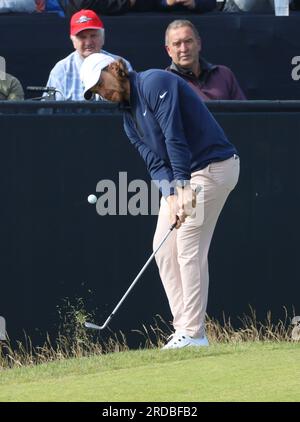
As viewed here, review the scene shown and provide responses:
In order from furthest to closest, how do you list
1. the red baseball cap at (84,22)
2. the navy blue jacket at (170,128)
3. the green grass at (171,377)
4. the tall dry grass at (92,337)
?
1. the red baseball cap at (84,22)
2. the tall dry grass at (92,337)
3. the navy blue jacket at (170,128)
4. the green grass at (171,377)

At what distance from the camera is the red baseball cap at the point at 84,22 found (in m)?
9.88

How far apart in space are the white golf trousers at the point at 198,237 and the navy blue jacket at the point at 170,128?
0.09 metres

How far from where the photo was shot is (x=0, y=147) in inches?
372

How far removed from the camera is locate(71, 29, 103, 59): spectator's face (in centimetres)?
995

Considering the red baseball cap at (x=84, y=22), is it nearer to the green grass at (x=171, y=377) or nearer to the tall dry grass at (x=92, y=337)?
the tall dry grass at (x=92, y=337)

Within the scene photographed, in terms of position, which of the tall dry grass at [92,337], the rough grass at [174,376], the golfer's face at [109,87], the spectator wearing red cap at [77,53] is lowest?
the tall dry grass at [92,337]

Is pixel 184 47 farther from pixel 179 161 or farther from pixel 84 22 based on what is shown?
pixel 179 161

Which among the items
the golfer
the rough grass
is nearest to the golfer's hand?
the golfer

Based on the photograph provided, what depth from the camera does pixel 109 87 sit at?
8.04 m

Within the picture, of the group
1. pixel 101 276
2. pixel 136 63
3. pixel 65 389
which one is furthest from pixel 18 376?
pixel 136 63

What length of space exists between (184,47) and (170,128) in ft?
6.74

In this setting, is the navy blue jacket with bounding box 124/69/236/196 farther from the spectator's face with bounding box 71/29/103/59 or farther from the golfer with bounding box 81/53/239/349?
the spectator's face with bounding box 71/29/103/59

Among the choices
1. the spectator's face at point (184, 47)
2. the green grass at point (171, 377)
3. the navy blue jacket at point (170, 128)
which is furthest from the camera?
the spectator's face at point (184, 47)

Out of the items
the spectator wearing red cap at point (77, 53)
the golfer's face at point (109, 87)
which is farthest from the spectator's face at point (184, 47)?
the golfer's face at point (109, 87)
